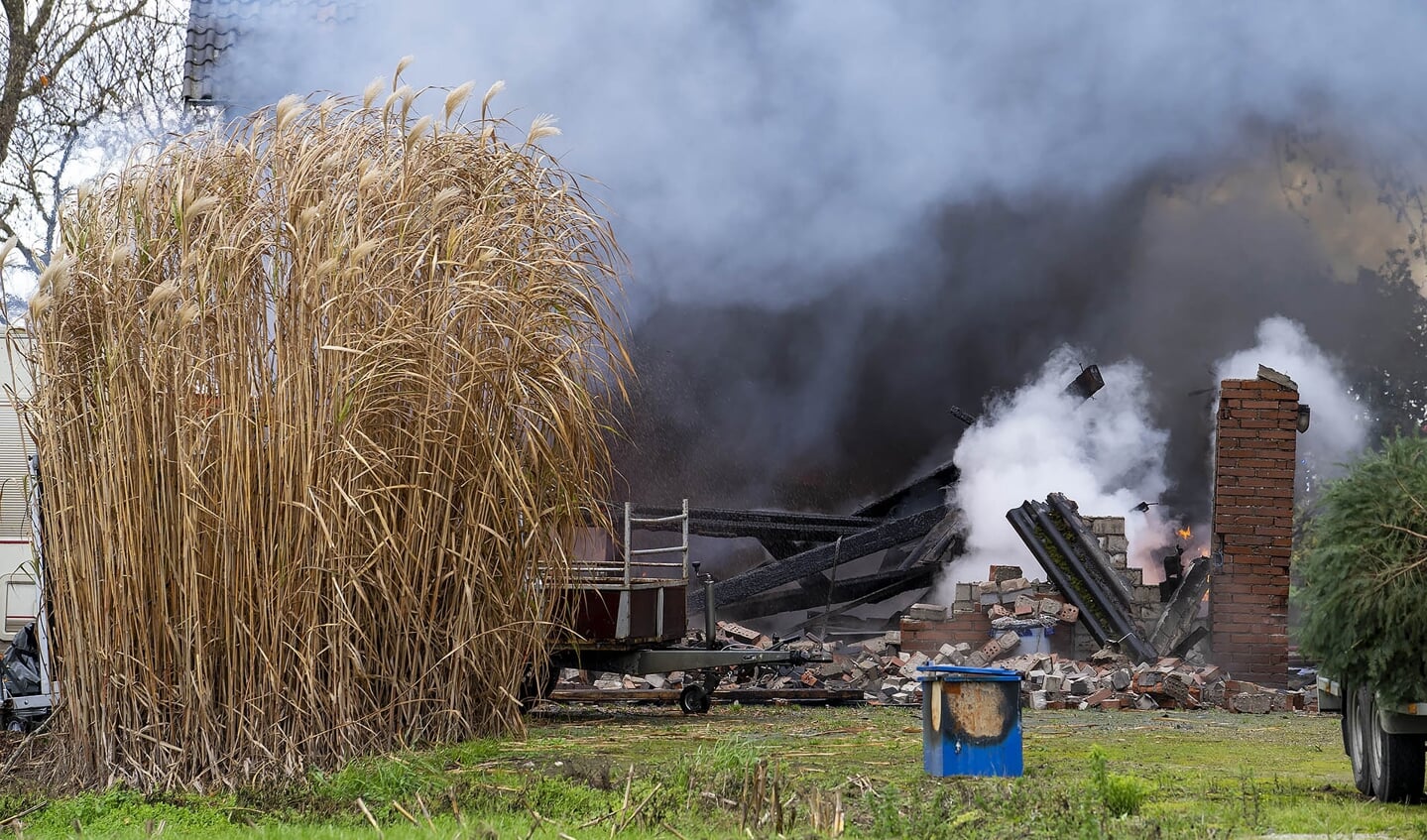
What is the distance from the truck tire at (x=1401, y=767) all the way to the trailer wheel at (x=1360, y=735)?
0.20 m

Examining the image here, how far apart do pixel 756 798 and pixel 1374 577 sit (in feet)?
8.74

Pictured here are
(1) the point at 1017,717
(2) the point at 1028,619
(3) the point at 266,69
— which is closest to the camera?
(1) the point at 1017,717

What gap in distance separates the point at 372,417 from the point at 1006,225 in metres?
11.3

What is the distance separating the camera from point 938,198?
52.2 feet

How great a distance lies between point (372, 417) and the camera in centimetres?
679

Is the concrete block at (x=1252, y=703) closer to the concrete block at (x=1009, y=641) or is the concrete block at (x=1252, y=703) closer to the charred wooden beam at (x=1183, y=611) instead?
the charred wooden beam at (x=1183, y=611)

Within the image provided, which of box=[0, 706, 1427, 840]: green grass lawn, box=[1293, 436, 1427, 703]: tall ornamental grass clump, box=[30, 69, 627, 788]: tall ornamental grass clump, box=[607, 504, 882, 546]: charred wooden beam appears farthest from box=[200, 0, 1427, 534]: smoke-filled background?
box=[1293, 436, 1427, 703]: tall ornamental grass clump

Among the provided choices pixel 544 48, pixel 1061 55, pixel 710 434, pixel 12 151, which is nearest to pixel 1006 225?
pixel 1061 55

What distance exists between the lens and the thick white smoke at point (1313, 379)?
16.0 m

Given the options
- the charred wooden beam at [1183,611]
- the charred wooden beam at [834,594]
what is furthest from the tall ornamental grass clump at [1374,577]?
the charred wooden beam at [834,594]

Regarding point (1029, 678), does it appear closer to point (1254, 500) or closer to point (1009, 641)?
point (1009, 641)

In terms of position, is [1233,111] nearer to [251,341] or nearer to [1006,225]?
[1006,225]

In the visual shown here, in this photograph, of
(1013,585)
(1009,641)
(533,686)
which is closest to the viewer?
(533,686)

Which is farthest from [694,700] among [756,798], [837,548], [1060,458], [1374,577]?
[1060,458]
